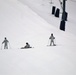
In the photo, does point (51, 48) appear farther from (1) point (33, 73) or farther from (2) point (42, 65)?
(1) point (33, 73)

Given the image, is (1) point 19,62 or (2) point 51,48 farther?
(2) point 51,48

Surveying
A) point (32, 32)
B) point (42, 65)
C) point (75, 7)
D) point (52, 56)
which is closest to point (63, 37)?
point (32, 32)

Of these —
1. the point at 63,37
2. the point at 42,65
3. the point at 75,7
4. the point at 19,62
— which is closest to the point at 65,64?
the point at 42,65

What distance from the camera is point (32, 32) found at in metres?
21.4

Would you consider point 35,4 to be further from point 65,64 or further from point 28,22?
point 65,64

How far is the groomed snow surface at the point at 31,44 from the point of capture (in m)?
12.7

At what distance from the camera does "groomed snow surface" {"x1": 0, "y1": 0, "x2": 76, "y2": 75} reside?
12.7 m

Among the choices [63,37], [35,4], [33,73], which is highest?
[35,4]

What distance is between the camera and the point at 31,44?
18.2m

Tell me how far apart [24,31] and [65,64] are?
8.76 metres

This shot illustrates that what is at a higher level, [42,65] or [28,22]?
[28,22]

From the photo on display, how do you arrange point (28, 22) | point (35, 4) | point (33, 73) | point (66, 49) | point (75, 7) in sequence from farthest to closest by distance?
point (75, 7) < point (35, 4) < point (28, 22) < point (66, 49) < point (33, 73)

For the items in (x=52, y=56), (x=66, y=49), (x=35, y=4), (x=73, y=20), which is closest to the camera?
(x=52, y=56)

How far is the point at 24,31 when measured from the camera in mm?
21641
